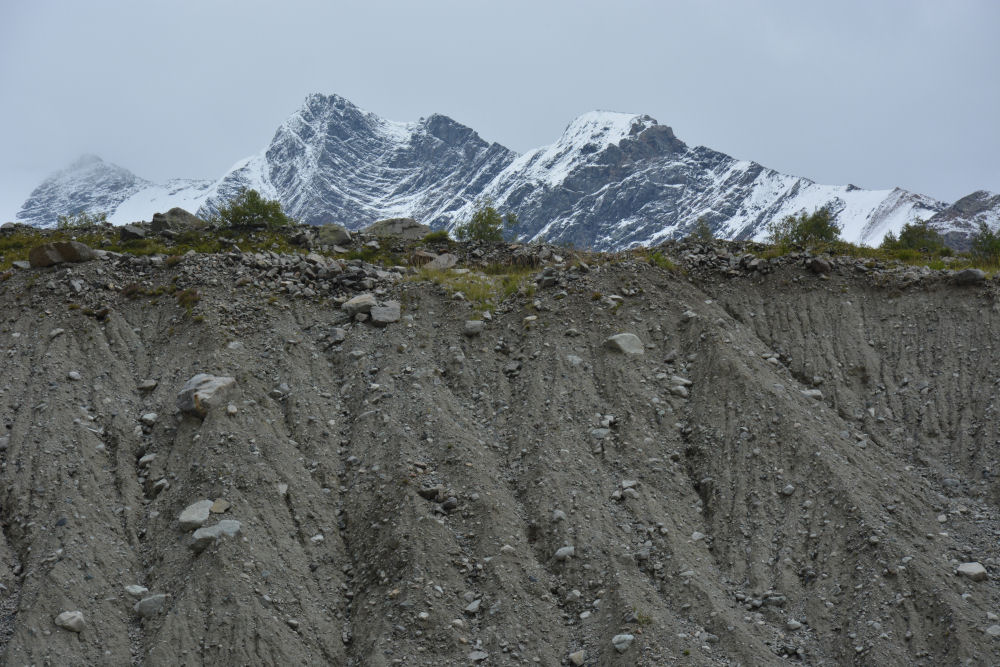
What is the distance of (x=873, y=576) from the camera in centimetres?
1380

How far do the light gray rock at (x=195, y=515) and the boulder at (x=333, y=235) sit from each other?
15.0 meters

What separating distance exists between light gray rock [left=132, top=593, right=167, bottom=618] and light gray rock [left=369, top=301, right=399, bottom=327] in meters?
10.4

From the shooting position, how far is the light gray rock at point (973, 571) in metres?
13.7

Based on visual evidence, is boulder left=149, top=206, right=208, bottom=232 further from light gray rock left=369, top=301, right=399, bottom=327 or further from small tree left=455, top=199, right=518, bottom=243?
small tree left=455, top=199, right=518, bottom=243

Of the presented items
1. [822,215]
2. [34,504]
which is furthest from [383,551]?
[822,215]

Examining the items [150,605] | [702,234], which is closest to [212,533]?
[150,605]

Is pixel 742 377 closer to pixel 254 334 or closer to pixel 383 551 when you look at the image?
pixel 383 551

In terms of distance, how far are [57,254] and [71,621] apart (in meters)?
→ 14.4

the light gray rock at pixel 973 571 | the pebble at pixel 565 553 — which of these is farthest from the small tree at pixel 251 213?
the light gray rock at pixel 973 571

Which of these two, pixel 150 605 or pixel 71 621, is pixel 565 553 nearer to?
pixel 150 605

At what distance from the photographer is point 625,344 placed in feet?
67.5

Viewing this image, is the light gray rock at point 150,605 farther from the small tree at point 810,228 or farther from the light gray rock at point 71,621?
the small tree at point 810,228

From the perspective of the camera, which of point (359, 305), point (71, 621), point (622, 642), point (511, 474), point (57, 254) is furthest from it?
point (57, 254)

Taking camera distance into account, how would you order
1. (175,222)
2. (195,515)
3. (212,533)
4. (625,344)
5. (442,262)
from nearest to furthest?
(212,533) < (195,515) < (625,344) < (442,262) < (175,222)
